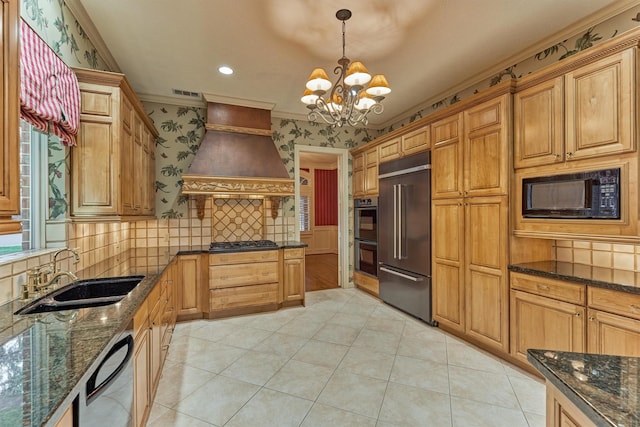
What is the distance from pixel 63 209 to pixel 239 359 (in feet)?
6.08

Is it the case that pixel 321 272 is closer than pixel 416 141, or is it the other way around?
pixel 416 141

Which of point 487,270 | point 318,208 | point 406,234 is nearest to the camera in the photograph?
point 487,270

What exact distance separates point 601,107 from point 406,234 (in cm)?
211

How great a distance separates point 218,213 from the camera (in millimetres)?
4086

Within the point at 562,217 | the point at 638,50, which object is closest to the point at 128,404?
the point at 562,217

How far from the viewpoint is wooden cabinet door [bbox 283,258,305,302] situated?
3898 mm

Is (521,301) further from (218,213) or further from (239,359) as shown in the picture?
(218,213)

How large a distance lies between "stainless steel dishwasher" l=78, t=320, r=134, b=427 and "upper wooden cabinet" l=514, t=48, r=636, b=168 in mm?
3064

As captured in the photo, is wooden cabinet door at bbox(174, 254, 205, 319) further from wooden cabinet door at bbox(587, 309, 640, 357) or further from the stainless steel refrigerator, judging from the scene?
wooden cabinet door at bbox(587, 309, 640, 357)

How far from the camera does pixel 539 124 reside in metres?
2.32

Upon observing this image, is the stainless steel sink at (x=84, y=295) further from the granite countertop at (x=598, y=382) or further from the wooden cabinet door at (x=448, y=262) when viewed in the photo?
the wooden cabinet door at (x=448, y=262)

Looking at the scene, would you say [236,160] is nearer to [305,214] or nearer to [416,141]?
[416,141]

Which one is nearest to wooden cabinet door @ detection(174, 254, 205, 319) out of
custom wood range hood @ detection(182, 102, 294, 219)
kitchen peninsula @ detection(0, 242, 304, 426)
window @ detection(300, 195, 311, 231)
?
custom wood range hood @ detection(182, 102, 294, 219)

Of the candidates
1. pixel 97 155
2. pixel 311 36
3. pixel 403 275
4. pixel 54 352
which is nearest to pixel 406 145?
pixel 403 275
